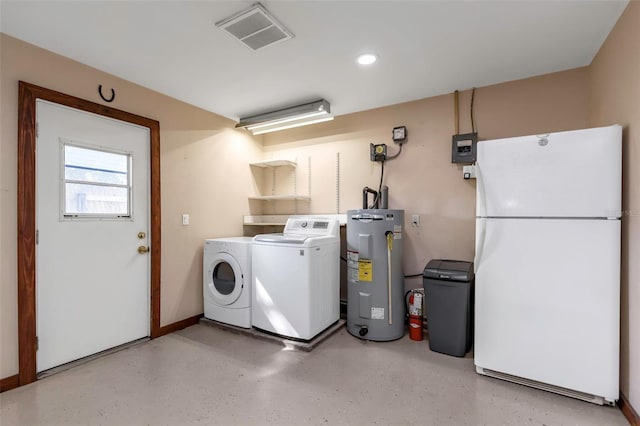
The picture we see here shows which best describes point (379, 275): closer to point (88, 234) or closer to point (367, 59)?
point (367, 59)

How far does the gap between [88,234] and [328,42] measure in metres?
2.50

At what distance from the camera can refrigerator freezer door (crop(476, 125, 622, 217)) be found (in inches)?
72.1

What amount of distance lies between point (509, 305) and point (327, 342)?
1.59m

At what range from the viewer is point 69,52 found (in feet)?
7.50

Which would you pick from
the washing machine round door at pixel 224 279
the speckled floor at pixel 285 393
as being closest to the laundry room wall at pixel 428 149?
the speckled floor at pixel 285 393

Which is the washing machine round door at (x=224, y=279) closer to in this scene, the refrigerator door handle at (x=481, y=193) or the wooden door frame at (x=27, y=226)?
the wooden door frame at (x=27, y=226)

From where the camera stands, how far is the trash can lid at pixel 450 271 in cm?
248

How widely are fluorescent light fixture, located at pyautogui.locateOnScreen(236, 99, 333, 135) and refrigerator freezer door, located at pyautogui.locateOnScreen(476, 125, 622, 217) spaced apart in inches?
66.2

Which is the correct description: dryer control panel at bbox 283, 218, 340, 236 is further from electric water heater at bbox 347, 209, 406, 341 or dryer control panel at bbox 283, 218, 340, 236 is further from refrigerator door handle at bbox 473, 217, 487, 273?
refrigerator door handle at bbox 473, 217, 487, 273

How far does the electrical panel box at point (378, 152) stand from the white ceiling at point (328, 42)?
59 cm

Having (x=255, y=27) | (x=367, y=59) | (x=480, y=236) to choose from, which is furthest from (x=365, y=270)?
(x=255, y=27)

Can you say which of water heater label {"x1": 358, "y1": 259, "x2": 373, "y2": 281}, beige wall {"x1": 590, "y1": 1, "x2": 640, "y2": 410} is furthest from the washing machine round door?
beige wall {"x1": 590, "y1": 1, "x2": 640, "y2": 410}

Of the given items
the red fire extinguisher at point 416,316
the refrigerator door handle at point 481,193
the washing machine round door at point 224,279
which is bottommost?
the red fire extinguisher at point 416,316

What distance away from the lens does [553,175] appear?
77.5 inches
